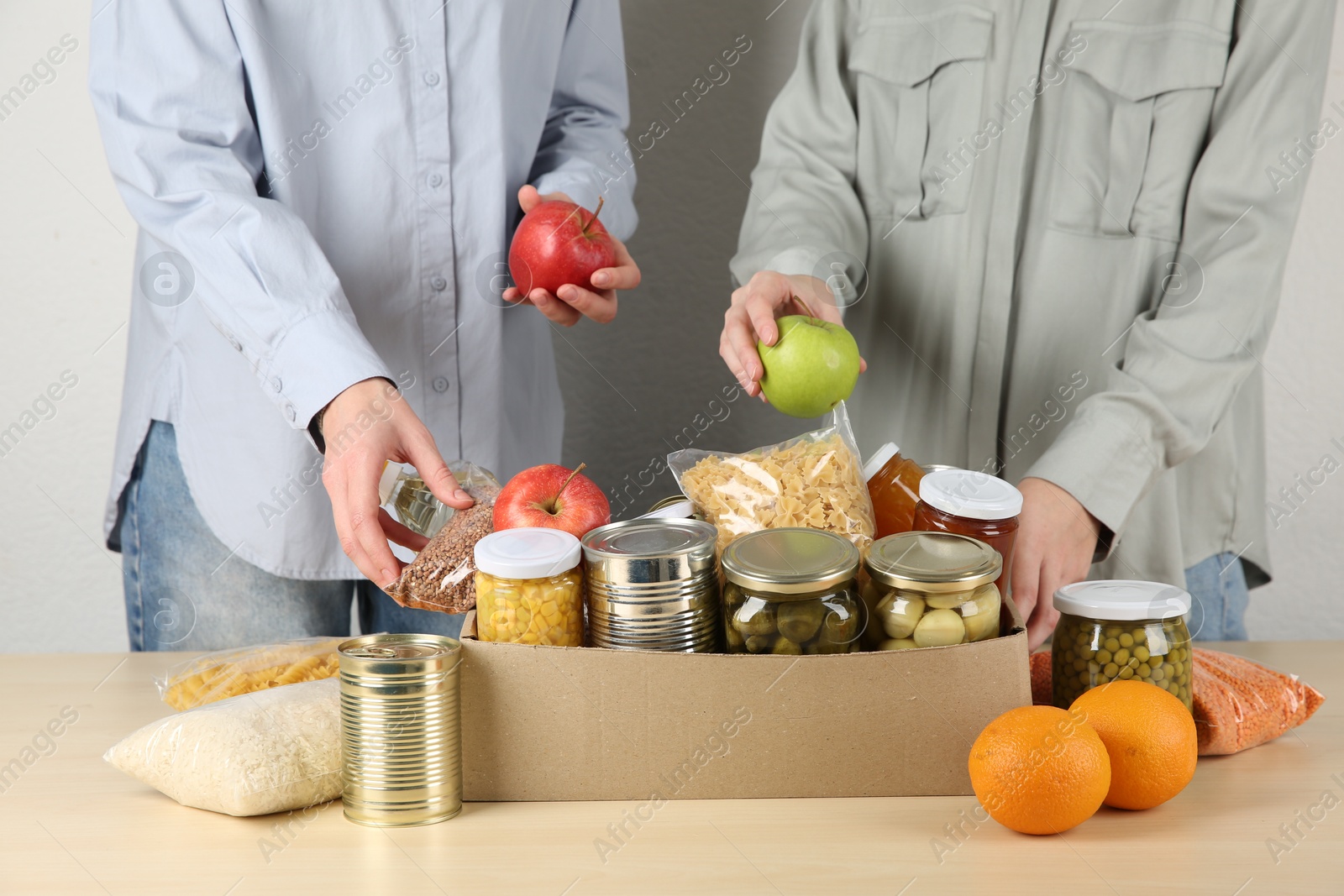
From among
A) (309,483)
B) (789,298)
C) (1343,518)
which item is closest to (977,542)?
(789,298)

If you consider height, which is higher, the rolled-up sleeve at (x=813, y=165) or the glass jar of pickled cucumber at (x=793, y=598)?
the rolled-up sleeve at (x=813, y=165)

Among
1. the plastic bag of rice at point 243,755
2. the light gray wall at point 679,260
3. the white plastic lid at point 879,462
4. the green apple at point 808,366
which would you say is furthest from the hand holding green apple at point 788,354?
the light gray wall at point 679,260

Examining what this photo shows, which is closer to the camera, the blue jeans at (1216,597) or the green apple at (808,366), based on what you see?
the green apple at (808,366)

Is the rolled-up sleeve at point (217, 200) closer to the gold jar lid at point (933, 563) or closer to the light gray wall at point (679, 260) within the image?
the gold jar lid at point (933, 563)

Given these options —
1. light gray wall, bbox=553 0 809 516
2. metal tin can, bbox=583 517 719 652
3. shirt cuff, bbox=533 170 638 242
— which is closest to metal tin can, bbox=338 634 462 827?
metal tin can, bbox=583 517 719 652

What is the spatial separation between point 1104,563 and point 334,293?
974 millimetres

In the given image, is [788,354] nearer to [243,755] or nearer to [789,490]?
[789,490]

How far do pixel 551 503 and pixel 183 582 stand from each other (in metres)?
0.66

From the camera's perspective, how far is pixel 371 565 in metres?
0.84

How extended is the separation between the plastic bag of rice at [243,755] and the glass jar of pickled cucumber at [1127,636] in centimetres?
54

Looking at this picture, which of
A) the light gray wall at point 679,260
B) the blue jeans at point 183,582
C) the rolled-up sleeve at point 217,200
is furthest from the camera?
the light gray wall at point 679,260

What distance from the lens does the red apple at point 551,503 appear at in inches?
30.0

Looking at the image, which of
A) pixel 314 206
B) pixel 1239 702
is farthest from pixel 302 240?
pixel 1239 702

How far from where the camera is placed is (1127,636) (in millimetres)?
737
